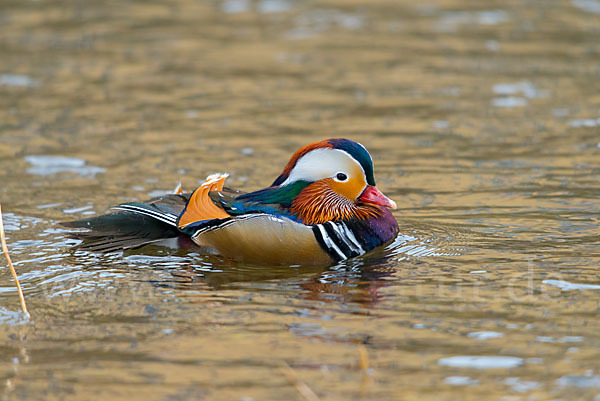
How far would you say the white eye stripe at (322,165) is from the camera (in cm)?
746

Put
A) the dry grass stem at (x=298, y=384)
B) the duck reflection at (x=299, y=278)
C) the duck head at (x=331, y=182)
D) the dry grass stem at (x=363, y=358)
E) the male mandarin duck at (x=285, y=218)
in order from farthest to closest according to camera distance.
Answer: the duck head at (x=331, y=182) < the male mandarin duck at (x=285, y=218) < the duck reflection at (x=299, y=278) < the dry grass stem at (x=363, y=358) < the dry grass stem at (x=298, y=384)

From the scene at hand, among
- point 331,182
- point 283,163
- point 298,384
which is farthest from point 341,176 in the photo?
point 283,163

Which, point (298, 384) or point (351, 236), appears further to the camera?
point (351, 236)

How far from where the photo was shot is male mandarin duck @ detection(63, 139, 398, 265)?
24.0 ft

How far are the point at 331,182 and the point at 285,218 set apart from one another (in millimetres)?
534

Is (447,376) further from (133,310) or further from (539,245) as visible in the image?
(539,245)

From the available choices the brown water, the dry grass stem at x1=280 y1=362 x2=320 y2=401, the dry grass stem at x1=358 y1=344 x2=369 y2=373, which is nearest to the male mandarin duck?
the brown water

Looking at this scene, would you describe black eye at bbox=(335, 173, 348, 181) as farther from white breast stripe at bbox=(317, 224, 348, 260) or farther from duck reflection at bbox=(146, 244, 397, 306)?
duck reflection at bbox=(146, 244, 397, 306)

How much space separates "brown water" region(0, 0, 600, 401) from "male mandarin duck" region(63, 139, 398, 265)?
6.6 inches

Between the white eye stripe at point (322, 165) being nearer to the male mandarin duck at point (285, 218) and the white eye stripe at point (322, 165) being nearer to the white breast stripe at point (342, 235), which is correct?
the male mandarin duck at point (285, 218)

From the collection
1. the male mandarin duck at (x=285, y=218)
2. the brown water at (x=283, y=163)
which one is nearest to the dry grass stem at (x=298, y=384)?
the brown water at (x=283, y=163)

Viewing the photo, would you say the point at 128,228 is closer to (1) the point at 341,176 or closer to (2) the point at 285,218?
(2) the point at 285,218

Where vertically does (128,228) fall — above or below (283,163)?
above

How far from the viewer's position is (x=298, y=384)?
529 cm
